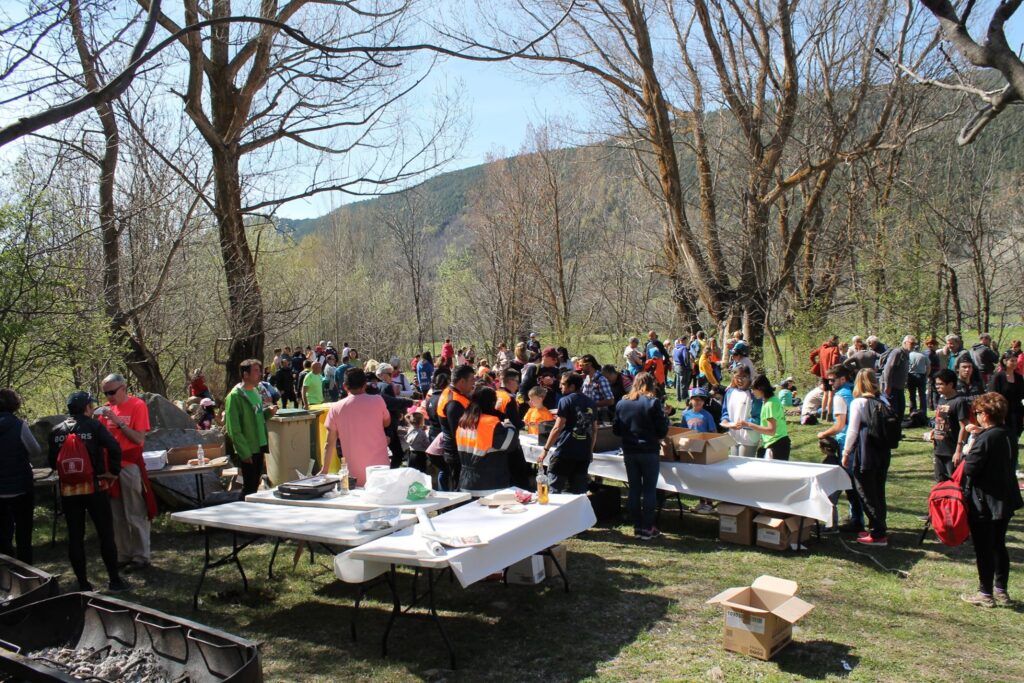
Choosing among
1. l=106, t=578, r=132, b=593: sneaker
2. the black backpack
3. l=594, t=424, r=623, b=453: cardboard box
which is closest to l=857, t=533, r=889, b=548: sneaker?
the black backpack

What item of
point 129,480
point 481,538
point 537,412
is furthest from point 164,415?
point 481,538

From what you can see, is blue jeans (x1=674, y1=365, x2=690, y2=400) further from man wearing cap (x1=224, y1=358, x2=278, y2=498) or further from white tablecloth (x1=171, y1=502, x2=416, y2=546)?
white tablecloth (x1=171, y1=502, x2=416, y2=546)

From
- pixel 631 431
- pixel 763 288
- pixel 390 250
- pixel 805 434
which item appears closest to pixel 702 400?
pixel 631 431

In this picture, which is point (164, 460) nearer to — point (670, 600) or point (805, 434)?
point (670, 600)

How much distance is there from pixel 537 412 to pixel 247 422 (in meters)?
2.90

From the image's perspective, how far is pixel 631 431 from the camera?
7.02 meters

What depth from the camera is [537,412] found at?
7.99 m

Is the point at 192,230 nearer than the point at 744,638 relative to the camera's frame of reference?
No

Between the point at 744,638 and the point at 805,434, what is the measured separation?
8886 mm

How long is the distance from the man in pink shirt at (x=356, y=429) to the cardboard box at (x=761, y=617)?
10.9 ft

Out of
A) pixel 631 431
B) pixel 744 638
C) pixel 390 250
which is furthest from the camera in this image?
pixel 390 250

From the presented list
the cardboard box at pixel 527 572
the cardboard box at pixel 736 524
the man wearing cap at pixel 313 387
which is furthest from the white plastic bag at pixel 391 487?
the man wearing cap at pixel 313 387

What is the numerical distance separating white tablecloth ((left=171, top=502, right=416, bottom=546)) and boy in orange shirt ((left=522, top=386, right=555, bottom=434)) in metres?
2.80

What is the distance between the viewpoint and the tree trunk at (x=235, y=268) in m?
13.2
